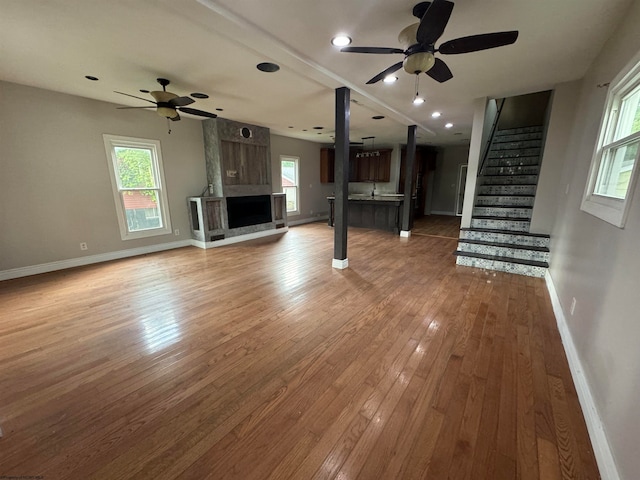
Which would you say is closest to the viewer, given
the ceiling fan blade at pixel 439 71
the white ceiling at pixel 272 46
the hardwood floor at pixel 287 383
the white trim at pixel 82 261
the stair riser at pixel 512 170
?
the hardwood floor at pixel 287 383

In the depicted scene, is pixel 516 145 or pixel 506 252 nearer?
pixel 506 252

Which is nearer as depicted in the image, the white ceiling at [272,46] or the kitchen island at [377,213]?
the white ceiling at [272,46]

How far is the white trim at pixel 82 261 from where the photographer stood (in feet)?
12.3

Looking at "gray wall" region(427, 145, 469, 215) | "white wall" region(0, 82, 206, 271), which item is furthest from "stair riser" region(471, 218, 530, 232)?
"white wall" region(0, 82, 206, 271)

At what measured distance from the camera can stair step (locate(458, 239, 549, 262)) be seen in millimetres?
3844

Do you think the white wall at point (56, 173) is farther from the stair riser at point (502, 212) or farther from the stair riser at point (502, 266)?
the stair riser at point (502, 212)

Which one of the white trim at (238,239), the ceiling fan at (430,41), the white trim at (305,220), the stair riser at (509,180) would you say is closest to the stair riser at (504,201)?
the stair riser at (509,180)

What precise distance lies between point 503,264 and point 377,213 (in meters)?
3.50

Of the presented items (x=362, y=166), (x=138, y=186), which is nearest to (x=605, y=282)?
(x=138, y=186)

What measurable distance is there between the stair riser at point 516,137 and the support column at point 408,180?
2050 millimetres

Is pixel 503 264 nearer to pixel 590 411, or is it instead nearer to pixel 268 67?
pixel 590 411

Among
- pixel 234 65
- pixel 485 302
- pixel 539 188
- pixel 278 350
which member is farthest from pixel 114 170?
pixel 539 188

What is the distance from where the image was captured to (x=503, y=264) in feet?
13.1

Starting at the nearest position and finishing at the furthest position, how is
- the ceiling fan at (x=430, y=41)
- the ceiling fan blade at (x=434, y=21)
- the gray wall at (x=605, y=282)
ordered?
the gray wall at (x=605, y=282), the ceiling fan blade at (x=434, y=21), the ceiling fan at (x=430, y=41)
